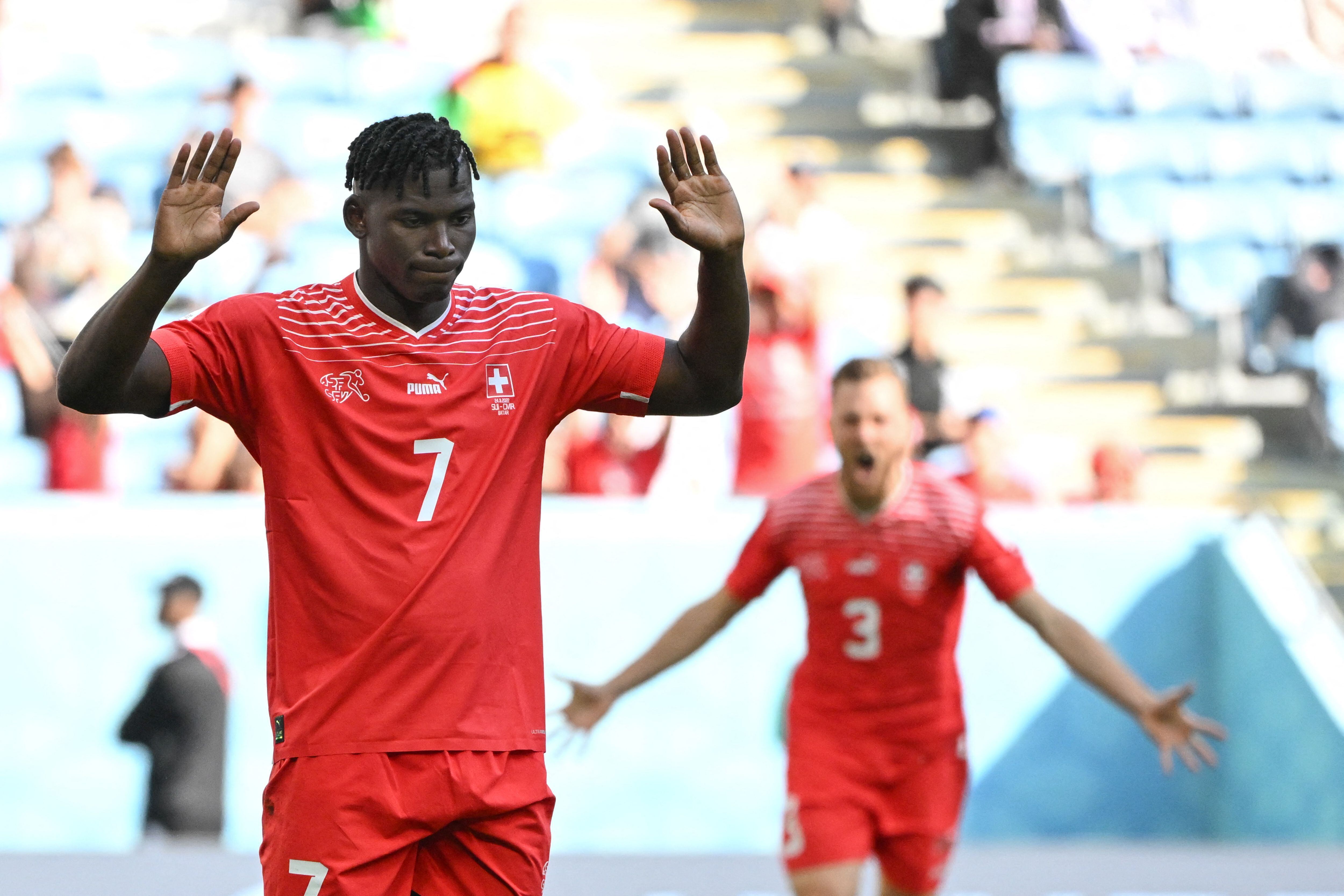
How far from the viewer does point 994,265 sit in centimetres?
1188

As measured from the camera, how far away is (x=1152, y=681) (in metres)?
8.80

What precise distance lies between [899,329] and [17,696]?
5.57 metres

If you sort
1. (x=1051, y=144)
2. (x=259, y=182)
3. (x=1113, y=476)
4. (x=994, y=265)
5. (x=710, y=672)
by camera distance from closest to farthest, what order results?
(x=710, y=672) < (x=1113, y=476) < (x=259, y=182) < (x=994, y=265) < (x=1051, y=144)

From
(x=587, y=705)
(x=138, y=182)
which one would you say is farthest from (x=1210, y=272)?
(x=587, y=705)

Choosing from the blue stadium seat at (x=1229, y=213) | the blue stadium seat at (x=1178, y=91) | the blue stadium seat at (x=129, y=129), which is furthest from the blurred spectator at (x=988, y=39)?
the blue stadium seat at (x=129, y=129)

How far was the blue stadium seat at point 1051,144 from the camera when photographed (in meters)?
12.3

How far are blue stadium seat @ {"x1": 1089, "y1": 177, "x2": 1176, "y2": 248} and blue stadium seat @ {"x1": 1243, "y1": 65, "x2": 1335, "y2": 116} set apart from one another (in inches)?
44.6

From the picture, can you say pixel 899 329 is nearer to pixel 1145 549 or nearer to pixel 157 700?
pixel 1145 549

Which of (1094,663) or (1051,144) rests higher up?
(1051,144)

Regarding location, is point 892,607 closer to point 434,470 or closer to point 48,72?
point 434,470

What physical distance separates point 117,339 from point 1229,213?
10693 mm

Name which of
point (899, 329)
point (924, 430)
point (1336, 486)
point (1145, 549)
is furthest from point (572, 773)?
point (1336, 486)

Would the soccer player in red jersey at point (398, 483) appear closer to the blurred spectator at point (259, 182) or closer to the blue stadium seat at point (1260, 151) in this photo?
the blurred spectator at point (259, 182)

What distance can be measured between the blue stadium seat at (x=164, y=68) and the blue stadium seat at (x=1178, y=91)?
20.9ft
